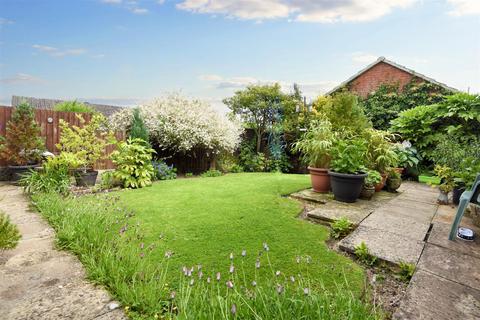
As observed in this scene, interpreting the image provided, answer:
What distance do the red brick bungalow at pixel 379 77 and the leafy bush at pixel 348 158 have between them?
376 inches


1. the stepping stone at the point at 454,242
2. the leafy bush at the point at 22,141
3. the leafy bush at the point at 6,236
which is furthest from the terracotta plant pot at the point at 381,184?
the leafy bush at the point at 22,141

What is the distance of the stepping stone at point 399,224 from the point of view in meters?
2.56

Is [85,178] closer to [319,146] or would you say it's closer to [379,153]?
[319,146]

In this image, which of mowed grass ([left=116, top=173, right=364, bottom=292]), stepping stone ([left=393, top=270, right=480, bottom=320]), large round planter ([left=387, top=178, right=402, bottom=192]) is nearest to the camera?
stepping stone ([left=393, top=270, right=480, bottom=320])

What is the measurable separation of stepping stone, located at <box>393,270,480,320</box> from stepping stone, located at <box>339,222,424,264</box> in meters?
0.29

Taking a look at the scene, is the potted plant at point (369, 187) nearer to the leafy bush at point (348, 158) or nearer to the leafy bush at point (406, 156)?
the leafy bush at point (348, 158)

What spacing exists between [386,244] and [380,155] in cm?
273

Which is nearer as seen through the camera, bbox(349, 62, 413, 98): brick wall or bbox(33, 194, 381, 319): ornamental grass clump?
bbox(33, 194, 381, 319): ornamental grass clump

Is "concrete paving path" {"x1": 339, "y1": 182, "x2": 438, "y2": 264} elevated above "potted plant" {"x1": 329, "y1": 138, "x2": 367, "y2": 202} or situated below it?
below

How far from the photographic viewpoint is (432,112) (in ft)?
22.6

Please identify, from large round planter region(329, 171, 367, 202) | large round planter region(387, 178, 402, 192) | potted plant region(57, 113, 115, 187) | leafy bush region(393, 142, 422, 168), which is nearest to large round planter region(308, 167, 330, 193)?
large round planter region(329, 171, 367, 202)

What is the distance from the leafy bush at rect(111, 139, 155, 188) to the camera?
492cm

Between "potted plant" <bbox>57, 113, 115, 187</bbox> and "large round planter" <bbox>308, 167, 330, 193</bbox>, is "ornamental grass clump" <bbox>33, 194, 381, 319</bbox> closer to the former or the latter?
"potted plant" <bbox>57, 113, 115, 187</bbox>

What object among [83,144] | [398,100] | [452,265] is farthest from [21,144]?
[398,100]
